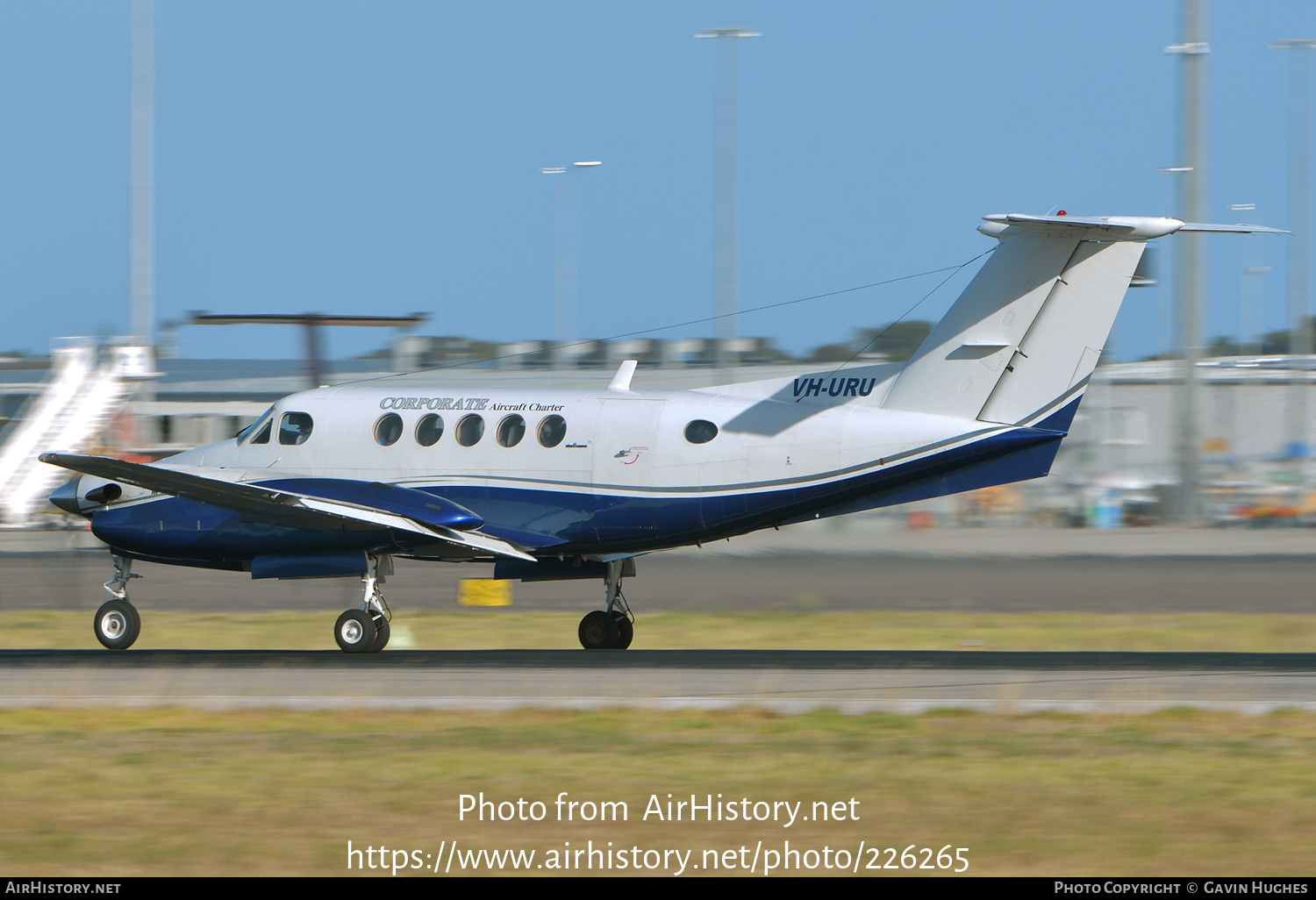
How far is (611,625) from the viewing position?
1819 centimetres

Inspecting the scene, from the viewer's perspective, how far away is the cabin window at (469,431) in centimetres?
1767

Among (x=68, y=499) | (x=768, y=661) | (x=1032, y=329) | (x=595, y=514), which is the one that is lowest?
(x=768, y=661)

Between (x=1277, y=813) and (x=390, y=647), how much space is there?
501 inches

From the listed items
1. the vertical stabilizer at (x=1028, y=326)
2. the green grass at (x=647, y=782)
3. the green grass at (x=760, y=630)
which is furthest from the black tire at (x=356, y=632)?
the vertical stabilizer at (x=1028, y=326)

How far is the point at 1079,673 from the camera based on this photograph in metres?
14.6

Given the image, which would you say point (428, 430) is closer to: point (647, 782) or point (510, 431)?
point (510, 431)

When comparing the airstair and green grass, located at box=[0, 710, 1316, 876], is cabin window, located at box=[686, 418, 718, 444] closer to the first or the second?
green grass, located at box=[0, 710, 1316, 876]

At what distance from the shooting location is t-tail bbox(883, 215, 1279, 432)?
1591 centimetres

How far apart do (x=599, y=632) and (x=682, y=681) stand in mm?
3956

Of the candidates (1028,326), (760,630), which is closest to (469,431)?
(760,630)

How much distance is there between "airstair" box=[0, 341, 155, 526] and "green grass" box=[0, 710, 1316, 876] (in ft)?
93.1

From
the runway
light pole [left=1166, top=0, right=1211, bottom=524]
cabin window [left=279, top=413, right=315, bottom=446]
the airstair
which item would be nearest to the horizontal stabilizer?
the runway

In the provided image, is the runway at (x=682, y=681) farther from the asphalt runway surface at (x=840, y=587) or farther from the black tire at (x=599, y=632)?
the asphalt runway surface at (x=840, y=587)
